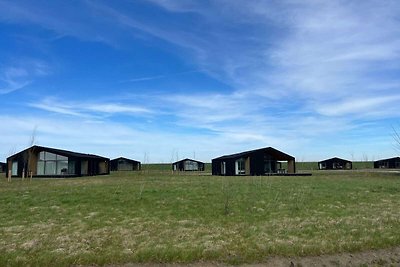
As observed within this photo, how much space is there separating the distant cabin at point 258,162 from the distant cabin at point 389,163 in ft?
178

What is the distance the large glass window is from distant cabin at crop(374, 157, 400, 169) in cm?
7957

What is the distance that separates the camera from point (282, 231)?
11.5m

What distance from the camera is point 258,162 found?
50.0m

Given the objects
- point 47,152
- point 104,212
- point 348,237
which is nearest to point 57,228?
point 104,212

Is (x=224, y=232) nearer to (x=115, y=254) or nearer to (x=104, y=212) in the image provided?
(x=115, y=254)

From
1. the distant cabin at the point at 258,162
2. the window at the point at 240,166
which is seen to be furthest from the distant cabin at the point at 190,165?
the window at the point at 240,166

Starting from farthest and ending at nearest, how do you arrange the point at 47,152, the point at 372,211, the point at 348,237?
the point at 47,152 → the point at 372,211 → the point at 348,237

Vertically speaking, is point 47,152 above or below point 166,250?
above

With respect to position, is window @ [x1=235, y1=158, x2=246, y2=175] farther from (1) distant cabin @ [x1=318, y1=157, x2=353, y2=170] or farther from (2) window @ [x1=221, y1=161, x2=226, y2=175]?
(1) distant cabin @ [x1=318, y1=157, x2=353, y2=170]

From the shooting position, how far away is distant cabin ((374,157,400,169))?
314ft

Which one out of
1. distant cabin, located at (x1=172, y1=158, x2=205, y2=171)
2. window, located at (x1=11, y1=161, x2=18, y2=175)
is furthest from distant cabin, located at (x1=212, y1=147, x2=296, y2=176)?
distant cabin, located at (x1=172, y1=158, x2=205, y2=171)

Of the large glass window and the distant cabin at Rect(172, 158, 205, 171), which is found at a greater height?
the distant cabin at Rect(172, 158, 205, 171)

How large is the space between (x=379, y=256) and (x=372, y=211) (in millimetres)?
5391

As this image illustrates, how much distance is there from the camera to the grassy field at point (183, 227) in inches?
366
